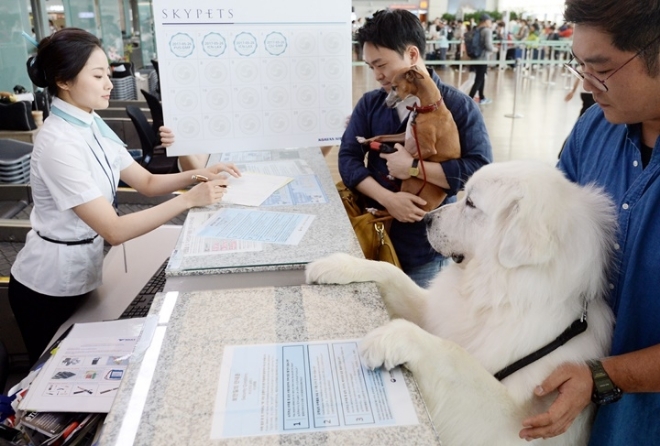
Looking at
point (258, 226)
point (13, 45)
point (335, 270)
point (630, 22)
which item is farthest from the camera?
point (13, 45)

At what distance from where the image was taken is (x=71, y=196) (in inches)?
71.5

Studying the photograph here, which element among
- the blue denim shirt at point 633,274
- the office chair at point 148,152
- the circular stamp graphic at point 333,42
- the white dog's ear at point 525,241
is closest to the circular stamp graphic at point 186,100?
the circular stamp graphic at point 333,42

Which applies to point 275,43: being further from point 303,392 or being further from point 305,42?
point 303,392

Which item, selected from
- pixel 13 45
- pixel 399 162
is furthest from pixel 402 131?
pixel 13 45

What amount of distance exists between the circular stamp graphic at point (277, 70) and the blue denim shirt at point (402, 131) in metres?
0.35

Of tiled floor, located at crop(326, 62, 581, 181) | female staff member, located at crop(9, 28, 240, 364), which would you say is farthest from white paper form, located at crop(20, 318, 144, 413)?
tiled floor, located at crop(326, 62, 581, 181)

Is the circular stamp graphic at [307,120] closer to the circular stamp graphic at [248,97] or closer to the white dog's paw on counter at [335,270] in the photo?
the circular stamp graphic at [248,97]

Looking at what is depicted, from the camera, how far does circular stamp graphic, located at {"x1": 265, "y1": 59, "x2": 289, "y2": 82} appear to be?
2172 millimetres

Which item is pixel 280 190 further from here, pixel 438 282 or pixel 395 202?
pixel 438 282

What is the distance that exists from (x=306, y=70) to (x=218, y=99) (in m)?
0.40

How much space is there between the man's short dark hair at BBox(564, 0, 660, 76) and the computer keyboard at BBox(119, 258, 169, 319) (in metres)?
1.52

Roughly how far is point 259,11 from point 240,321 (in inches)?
55.6

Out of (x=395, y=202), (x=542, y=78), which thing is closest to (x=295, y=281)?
(x=395, y=202)

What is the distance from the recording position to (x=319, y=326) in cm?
116
